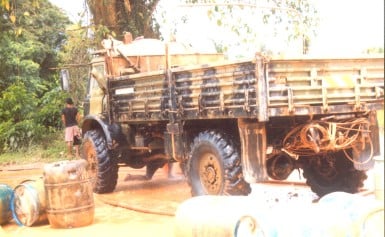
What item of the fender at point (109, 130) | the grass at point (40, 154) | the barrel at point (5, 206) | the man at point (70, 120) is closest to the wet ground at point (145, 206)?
the barrel at point (5, 206)

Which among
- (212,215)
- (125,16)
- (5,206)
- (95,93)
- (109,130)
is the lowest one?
(5,206)

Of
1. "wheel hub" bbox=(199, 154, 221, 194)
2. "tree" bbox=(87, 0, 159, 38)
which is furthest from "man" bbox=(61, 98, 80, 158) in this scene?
"wheel hub" bbox=(199, 154, 221, 194)

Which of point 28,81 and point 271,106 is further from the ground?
point 28,81

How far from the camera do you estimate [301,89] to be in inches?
244

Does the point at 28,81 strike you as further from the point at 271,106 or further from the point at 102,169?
the point at 271,106

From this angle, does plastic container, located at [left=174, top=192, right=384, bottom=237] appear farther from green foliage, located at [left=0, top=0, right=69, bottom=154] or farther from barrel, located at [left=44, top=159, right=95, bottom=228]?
green foliage, located at [left=0, top=0, right=69, bottom=154]

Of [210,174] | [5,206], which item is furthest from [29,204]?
[210,174]

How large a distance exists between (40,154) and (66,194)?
1086cm

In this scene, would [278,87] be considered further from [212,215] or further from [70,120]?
[70,120]

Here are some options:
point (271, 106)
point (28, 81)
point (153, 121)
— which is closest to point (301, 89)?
point (271, 106)

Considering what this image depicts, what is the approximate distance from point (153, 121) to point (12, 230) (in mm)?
2590

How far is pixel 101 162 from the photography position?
9695 mm

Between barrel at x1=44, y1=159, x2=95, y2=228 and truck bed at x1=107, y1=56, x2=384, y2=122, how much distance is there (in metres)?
1.62

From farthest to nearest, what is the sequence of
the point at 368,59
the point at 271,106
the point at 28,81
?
the point at 28,81
the point at 368,59
the point at 271,106
